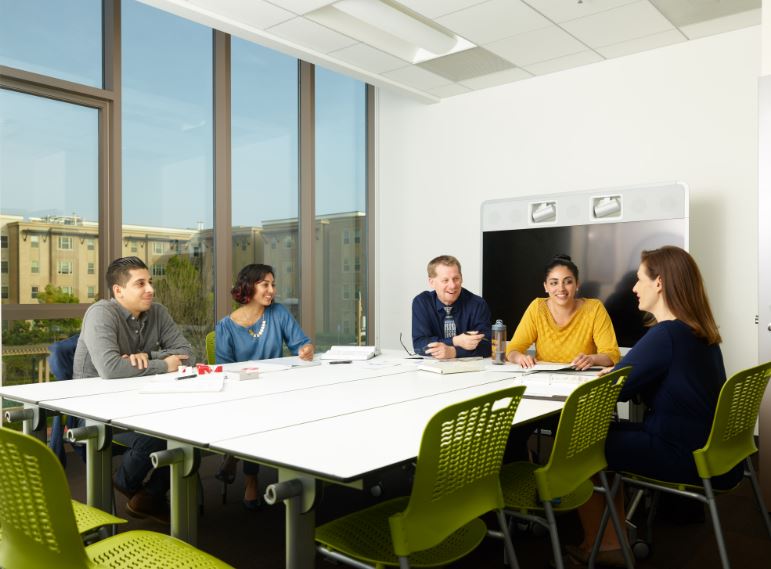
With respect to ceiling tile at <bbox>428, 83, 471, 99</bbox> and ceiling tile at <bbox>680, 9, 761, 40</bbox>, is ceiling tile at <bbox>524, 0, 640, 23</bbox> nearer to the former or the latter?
ceiling tile at <bbox>680, 9, 761, 40</bbox>

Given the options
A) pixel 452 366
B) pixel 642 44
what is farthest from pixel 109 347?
pixel 642 44

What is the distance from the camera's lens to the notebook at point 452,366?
322 cm

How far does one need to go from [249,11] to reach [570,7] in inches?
83.7

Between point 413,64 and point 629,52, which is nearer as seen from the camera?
point 629,52

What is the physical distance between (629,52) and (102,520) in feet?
16.0

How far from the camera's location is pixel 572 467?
2.10m

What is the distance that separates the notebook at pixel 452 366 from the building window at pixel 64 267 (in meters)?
2.58

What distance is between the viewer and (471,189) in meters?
6.08

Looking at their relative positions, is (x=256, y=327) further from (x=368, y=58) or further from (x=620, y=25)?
(x=620, y=25)

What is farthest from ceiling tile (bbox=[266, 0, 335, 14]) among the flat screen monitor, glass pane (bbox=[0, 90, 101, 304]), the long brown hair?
the long brown hair

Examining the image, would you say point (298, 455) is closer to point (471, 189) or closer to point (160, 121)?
point (160, 121)

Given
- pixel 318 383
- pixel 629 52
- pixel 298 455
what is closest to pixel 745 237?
pixel 629 52

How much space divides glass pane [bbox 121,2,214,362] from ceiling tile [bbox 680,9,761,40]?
3.64 meters

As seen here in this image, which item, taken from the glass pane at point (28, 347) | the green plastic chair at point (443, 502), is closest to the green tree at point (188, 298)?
the glass pane at point (28, 347)
